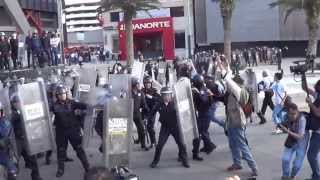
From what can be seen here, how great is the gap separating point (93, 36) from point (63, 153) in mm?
107224

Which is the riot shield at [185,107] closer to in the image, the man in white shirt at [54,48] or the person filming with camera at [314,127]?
the person filming with camera at [314,127]

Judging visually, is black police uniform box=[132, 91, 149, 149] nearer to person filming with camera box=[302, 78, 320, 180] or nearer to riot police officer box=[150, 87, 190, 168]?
riot police officer box=[150, 87, 190, 168]

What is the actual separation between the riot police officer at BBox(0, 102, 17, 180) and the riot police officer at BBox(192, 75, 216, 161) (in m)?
3.83

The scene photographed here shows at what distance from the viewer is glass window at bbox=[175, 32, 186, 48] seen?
2726 inches

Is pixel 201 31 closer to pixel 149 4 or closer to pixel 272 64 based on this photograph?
pixel 272 64

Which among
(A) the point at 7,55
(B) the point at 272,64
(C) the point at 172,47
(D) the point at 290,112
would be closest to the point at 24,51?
(A) the point at 7,55

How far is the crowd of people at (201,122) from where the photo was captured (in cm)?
918

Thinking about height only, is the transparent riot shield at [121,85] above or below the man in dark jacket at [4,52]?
below

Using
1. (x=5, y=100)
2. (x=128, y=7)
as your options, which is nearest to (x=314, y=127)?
(x=5, y=100)

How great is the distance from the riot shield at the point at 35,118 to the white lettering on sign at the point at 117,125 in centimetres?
160

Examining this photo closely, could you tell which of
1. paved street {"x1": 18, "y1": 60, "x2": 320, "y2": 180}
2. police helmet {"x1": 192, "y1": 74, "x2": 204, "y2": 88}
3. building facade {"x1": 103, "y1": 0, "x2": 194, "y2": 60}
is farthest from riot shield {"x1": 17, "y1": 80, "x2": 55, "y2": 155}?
building facade {"x1": 103, "y1": 0, "x2": 194, "y2": 60}

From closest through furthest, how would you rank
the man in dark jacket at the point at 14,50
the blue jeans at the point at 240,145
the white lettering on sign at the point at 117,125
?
the blue jeans at the point at 240,145 < the white lettering on sign at the point at 117,125 < the man in dark jacket at the point at 14,50

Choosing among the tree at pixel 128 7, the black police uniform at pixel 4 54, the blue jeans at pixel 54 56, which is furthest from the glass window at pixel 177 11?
the black police uniform at pixel 4 54

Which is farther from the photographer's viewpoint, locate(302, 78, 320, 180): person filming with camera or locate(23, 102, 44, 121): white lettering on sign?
locate(23, 102, 44, 121): white lettering on sign
